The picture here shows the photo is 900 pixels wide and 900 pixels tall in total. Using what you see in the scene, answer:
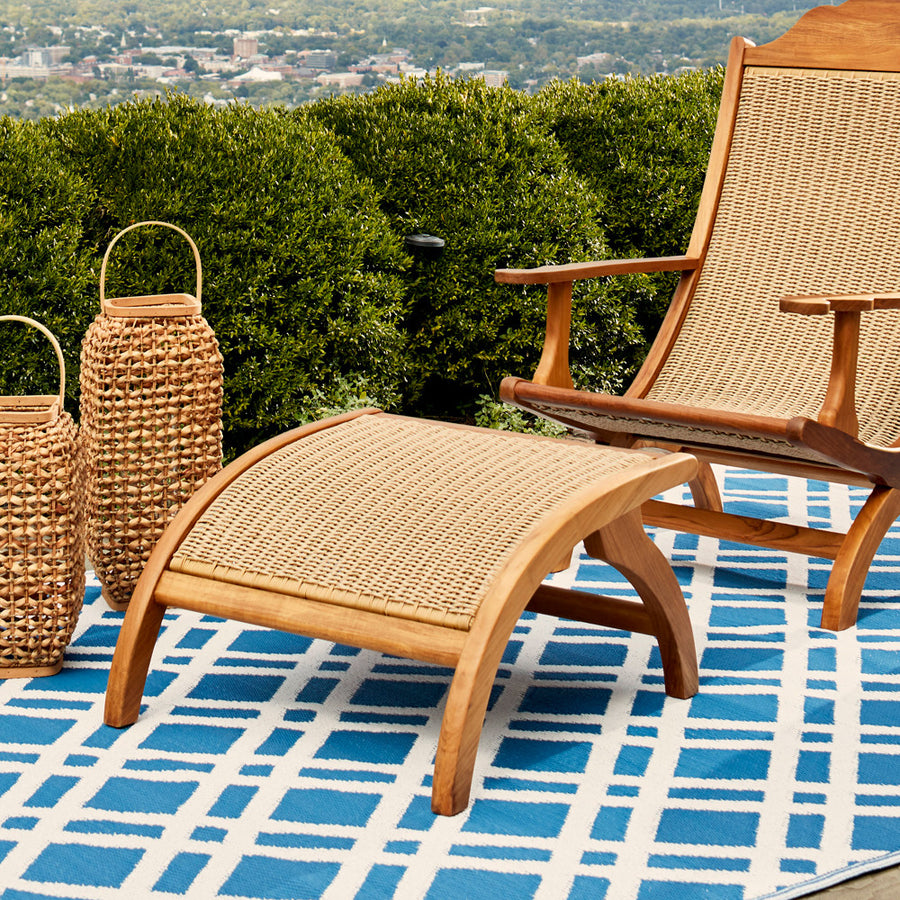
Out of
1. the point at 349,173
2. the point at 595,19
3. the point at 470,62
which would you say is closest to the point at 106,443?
the point at 349,173

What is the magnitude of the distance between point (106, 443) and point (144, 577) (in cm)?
60

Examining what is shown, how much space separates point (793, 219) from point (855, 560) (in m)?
1.09

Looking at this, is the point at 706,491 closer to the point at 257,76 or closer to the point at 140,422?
the point at 140,422

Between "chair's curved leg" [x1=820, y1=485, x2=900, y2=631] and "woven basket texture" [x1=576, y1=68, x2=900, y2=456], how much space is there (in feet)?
1.31

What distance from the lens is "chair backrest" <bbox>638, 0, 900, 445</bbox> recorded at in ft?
10.5

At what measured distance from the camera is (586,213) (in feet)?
13.9

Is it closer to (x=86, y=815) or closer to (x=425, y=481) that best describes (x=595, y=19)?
(x=425, y=481)

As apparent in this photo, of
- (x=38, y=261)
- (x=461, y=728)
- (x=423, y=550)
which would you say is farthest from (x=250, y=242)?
(x=461, y=728)

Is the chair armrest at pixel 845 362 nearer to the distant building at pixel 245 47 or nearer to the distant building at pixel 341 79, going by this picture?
the distant building at pixel 341 79

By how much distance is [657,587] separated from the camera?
2271 millimetres

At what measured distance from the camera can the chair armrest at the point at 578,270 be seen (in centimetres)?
290

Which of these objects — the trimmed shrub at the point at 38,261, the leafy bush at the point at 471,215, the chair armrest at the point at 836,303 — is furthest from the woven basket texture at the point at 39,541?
the leafy bush at the point at 471,215

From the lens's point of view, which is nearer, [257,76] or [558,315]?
[558,315]

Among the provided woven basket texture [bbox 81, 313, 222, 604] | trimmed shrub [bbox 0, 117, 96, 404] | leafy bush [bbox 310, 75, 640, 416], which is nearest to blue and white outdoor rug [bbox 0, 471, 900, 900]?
woven basket texture [bbox 81, 313, 222, 604]
